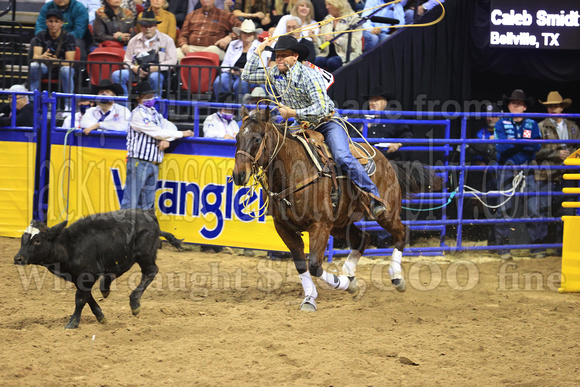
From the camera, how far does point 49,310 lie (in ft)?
21.9

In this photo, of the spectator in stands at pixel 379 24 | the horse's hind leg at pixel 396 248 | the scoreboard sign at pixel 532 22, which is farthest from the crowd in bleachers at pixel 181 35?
the horse's hind leg at pixel 396 248

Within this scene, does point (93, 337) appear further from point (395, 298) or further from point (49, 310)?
point (395, 298)

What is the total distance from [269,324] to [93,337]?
159 centimetres

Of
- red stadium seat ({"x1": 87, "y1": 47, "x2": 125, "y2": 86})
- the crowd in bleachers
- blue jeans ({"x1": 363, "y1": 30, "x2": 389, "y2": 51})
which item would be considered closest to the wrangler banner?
the crowd in bleachers

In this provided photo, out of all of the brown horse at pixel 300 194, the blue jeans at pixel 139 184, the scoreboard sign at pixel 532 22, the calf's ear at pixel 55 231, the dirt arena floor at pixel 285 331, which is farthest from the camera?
the scoreboard sign at pixel 532 22

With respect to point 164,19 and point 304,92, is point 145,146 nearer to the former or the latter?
point 304,92

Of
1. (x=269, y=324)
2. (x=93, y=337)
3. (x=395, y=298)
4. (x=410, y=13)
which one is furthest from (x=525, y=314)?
(x=410, y=13)

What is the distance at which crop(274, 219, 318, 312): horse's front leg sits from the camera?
6.89 m

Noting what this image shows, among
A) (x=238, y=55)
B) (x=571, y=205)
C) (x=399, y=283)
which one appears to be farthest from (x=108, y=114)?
(x=571, y=205)

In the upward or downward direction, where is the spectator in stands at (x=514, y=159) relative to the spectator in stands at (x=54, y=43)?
downward

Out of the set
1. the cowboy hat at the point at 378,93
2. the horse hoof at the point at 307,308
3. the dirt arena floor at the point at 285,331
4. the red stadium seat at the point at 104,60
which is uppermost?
the red stadium seat at the point at 104,60

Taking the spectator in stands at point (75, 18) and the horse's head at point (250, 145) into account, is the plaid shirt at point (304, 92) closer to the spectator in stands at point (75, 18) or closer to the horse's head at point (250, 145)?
the horse's head at point (250, 145)

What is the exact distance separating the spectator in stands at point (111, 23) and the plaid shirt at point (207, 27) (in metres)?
1.04

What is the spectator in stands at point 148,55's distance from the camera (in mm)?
10898
